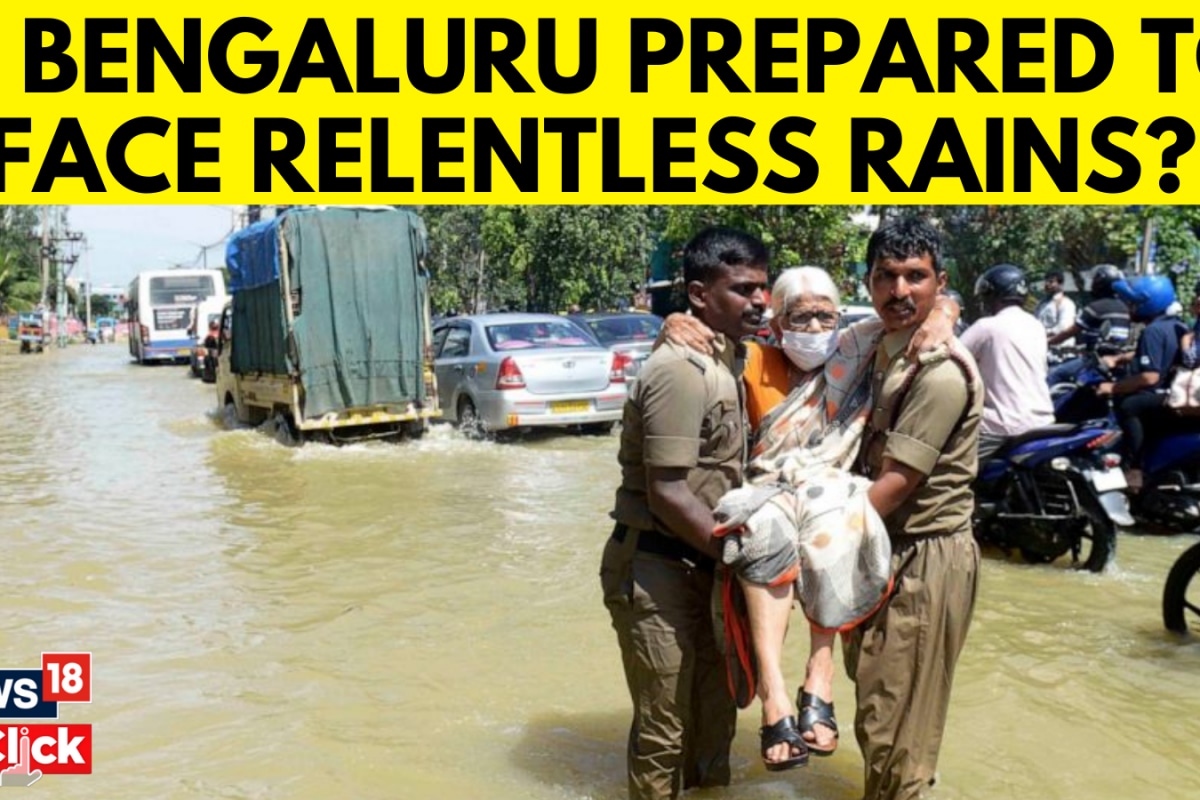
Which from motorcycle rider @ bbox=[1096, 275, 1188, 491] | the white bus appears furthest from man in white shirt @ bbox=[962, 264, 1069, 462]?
the white bus

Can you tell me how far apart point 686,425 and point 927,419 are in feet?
2.01

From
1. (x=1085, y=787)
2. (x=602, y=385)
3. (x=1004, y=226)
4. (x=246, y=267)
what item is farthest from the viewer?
(x=1004, y=226)

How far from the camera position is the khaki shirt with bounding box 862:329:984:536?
130 inches

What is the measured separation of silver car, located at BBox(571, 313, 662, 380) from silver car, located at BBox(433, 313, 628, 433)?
1843mm

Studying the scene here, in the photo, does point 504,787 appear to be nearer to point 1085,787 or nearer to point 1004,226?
point 1085,787

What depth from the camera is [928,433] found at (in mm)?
3285

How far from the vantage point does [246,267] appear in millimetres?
14977

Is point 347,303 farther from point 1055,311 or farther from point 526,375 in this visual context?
point 1055,311

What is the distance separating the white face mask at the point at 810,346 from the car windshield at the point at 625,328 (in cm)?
1333

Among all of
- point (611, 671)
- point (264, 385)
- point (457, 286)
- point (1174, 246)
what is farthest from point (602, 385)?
point (457, 286)

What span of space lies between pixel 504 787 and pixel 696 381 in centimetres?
185

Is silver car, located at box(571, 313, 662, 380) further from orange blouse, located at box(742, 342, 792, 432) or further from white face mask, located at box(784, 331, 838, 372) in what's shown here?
white face mask, located at box(784, 331, 838, 372)

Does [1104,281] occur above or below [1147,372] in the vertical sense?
above

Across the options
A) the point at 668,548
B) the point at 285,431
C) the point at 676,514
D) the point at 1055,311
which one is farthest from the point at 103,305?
the point at 676,514
